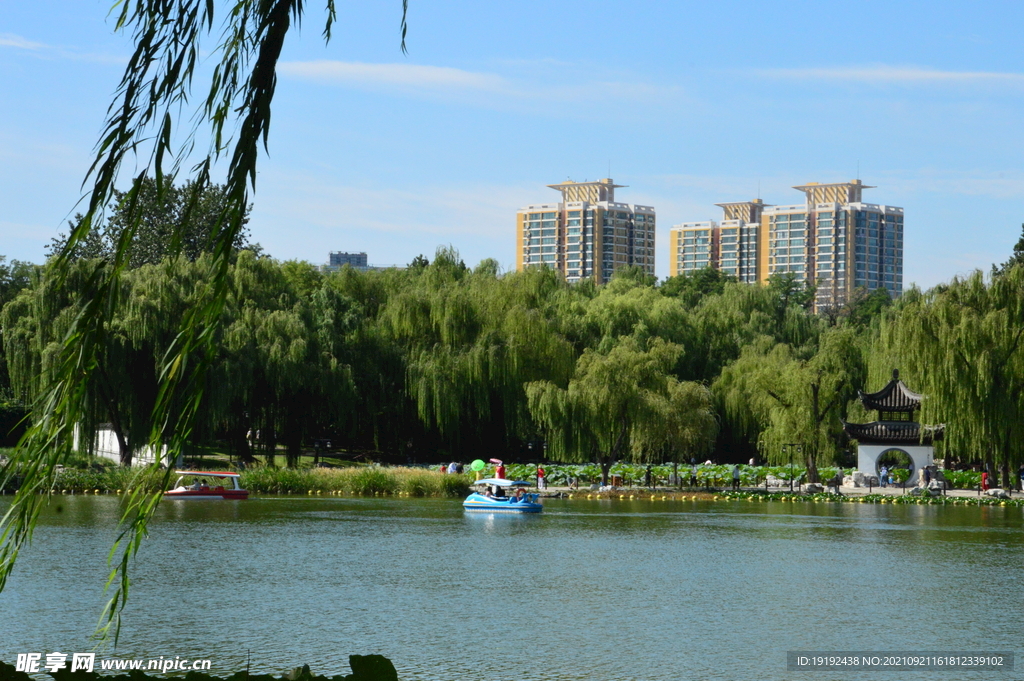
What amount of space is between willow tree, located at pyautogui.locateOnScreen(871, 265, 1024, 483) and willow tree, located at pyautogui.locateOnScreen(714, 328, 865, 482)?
152 inches

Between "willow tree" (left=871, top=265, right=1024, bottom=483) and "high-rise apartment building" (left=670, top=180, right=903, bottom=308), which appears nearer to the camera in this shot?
"willow tree" (left=871, top=265, right=1024, bottom=483)

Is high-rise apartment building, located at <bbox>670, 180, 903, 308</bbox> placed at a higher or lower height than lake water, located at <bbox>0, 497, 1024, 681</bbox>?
higher

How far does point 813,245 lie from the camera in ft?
377

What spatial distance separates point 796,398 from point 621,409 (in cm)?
536

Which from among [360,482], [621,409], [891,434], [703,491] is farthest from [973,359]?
[360,482]

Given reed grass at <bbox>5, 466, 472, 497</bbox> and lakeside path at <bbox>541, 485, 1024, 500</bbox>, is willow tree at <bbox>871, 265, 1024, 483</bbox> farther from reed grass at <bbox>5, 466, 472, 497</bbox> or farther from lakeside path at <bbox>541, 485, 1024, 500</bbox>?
reed grass at <bbox>5, 466, 472, 497</bbox>

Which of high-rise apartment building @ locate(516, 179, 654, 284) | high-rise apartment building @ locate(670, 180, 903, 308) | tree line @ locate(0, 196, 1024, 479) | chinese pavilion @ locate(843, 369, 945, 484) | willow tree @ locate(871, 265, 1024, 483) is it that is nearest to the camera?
willow tree @ locate(871, 265, 1024, 483)

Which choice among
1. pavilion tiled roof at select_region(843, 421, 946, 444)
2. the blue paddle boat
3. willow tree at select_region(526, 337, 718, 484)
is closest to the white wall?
pavilion tiled roof at select_region(843, 421, 946, 444)

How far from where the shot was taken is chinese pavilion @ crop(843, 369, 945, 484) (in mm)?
33375

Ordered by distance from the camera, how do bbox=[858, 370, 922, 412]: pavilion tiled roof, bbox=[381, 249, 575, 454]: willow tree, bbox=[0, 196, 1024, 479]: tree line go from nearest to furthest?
bbox=[0, 196, 1024, 479]: tree line
bbox=[858, 370, 922, 412]: pavilion tiled roof
bbox=[381, 249, 575, 454]: willow tree

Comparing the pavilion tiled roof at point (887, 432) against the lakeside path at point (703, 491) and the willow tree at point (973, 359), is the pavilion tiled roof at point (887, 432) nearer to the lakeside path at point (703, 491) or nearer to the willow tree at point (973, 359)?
the lakeside path at point (703, 491)

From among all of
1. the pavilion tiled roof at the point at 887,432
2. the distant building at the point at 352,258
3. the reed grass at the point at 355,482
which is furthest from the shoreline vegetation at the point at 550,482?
the distant building at the point at 352,258

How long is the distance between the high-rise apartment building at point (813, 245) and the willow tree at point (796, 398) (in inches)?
3041

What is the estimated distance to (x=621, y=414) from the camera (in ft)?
106
